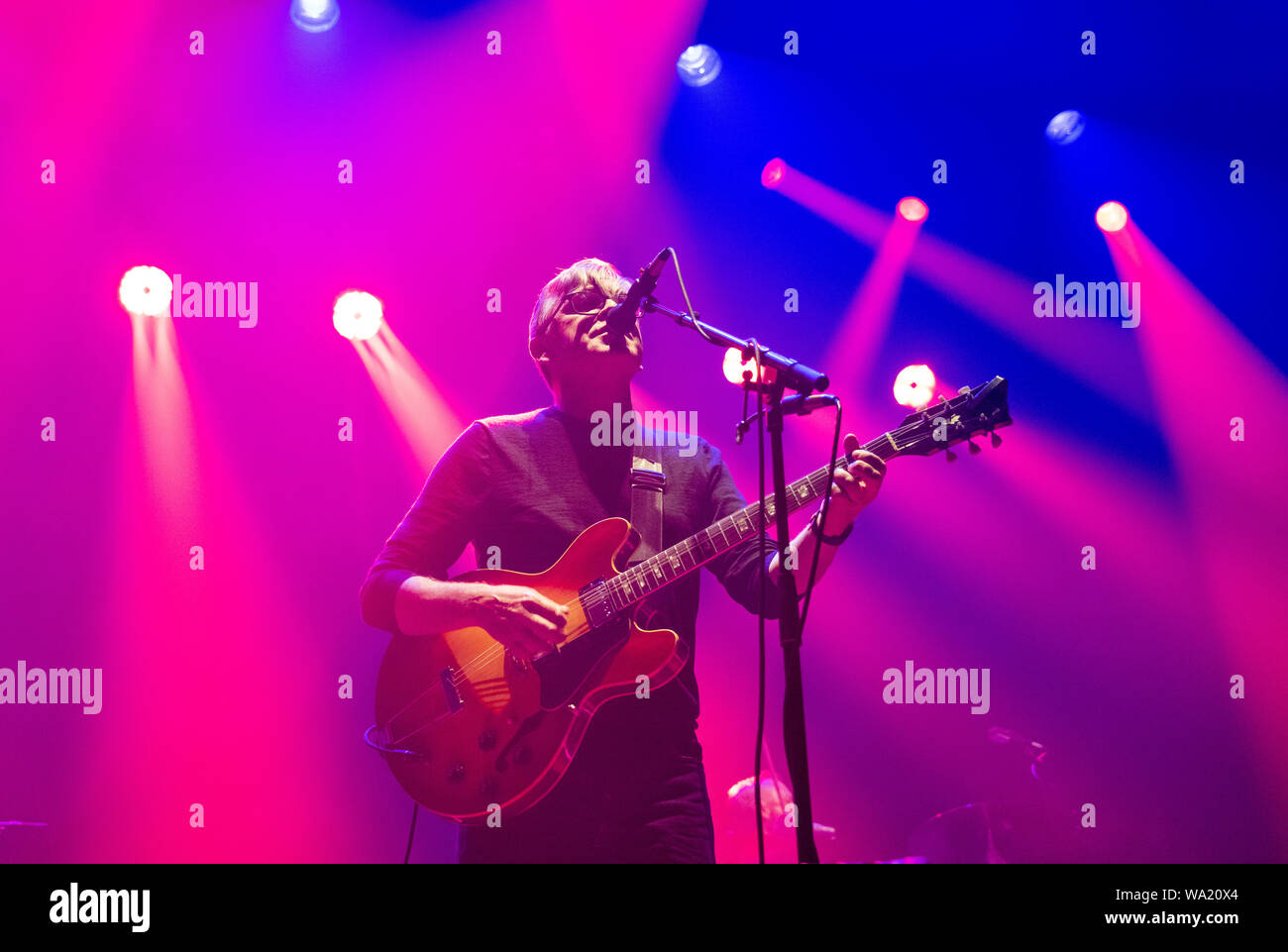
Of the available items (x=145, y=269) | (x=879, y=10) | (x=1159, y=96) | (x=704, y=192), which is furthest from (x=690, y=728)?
(x=1159, y=96)

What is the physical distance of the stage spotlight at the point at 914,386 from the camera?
17.7ft

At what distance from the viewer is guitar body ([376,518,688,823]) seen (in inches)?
104

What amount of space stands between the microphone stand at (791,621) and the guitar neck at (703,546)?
63 cm

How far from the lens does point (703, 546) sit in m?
2.85

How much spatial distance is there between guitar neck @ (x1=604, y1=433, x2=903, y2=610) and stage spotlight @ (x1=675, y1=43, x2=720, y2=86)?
138 inches

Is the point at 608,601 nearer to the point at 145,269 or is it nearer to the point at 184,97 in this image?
the point at 145,269

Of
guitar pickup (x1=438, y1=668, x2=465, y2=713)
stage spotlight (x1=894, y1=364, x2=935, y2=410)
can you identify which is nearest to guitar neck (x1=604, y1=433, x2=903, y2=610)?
guitar pickup (x1=438, y1=668, x2=465, y2=713)

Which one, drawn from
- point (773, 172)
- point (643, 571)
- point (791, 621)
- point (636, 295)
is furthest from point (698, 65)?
point (791, 621)

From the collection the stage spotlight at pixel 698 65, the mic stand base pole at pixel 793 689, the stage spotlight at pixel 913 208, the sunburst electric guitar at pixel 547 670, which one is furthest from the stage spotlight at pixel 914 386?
the mic stand base pole at pixel 793 689

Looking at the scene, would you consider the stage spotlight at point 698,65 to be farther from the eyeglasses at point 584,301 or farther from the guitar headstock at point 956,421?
the guitar headstock at point 956,421

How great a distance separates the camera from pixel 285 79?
536 centimetres

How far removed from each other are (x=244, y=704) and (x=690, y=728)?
343 cm

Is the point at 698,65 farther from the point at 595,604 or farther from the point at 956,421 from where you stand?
the point at 595,604
